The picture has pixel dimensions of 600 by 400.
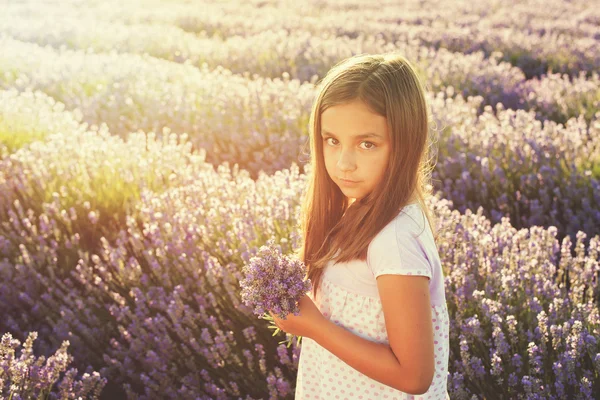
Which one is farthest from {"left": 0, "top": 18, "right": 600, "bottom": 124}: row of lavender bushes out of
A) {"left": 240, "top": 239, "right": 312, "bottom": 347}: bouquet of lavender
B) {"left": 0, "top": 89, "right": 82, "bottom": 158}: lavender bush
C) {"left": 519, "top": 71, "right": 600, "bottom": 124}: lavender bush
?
{"left": 240, "top": 239, "right": 312, "bottom": 347}: bouquet of lavender

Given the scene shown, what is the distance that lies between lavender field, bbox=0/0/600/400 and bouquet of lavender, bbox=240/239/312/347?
2.89 ft

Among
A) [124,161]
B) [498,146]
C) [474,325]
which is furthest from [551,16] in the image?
[474,325]

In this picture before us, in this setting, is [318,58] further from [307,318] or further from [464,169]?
[307,318]

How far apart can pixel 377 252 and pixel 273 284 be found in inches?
10.5

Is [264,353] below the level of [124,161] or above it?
below

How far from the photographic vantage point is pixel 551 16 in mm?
15648

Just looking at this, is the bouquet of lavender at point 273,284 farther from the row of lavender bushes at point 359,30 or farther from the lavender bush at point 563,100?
Answer: the row of lavender bushes at point 359,30

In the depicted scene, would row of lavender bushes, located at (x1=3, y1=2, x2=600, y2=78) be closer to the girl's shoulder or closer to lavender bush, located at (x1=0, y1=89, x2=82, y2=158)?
lavender bush, located at (x1=0, y1=89, x2=82, y2=158)

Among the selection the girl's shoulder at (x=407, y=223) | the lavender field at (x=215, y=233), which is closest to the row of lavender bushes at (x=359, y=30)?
the lavender field at (x=215, y=233)

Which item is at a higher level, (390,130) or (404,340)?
(390,130)

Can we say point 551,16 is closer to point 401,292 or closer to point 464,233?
point 464,233

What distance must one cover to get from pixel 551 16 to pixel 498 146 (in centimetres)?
1243

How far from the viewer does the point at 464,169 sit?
475 cm

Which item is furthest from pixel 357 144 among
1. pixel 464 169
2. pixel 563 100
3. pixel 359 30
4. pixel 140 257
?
pixel 359 30
